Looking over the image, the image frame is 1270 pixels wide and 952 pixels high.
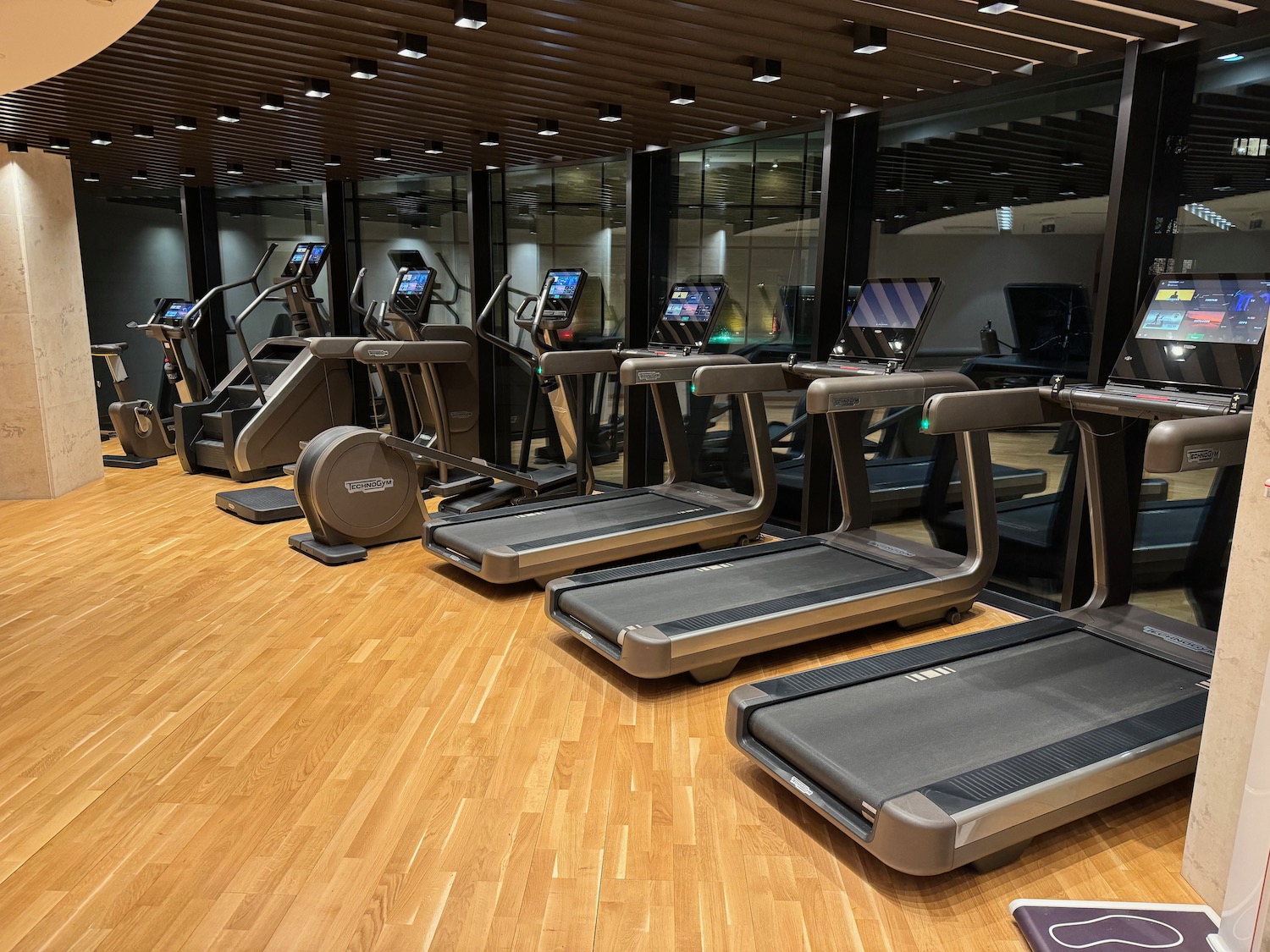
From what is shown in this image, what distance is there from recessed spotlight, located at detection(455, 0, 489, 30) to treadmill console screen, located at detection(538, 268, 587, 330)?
8.02 feet

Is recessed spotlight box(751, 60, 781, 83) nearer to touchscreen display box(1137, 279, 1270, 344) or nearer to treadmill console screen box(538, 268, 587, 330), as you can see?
touchscreen display box(1137, 279, 1270, 344)

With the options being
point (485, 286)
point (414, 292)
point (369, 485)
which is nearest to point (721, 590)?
point (369, 485)

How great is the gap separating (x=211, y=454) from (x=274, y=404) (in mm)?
725

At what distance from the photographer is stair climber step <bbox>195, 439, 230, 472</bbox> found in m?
7.32

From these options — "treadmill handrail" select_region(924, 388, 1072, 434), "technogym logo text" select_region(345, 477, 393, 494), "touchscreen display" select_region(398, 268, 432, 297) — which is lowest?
"technogym logo text" select_region(345, 477, 393, 494)

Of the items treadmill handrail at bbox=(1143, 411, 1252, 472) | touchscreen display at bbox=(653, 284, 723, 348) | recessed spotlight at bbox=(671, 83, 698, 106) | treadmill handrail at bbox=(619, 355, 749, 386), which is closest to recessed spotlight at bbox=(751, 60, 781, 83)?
recessed spotlight at bbox=(671, 83, 698, 106)

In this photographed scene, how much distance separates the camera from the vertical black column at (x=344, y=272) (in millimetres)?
8375

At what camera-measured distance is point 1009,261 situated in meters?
4.43

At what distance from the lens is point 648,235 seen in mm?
6289

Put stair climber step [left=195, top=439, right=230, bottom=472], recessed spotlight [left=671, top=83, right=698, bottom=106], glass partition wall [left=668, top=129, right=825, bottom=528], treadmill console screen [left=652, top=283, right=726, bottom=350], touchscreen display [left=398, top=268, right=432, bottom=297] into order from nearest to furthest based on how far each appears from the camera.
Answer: recessed spotlight [left=671, top=83, right=698, bottom=106] → treadmill console screen [left=652, top=283, right=726, bottom=350] → glass partition wall [left=668, top=129, right=825, bottom=528] → touchscreen display [left=398, top=268, right=432, bottom=297] → stair climber step [left=195, top=439, right=230, bottom=472]

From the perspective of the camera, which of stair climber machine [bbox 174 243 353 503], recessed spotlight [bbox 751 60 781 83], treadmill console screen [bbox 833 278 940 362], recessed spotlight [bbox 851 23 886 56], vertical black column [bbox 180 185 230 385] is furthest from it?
vertical black column [bbox 180 185 230 385]

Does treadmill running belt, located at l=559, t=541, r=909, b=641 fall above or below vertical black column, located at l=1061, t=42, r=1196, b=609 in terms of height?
below

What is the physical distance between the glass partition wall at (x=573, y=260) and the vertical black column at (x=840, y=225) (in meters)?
1.91

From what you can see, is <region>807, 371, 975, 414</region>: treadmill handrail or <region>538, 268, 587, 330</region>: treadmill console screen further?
<region>538, 268, 587, 330</region>: treadmill console screen
